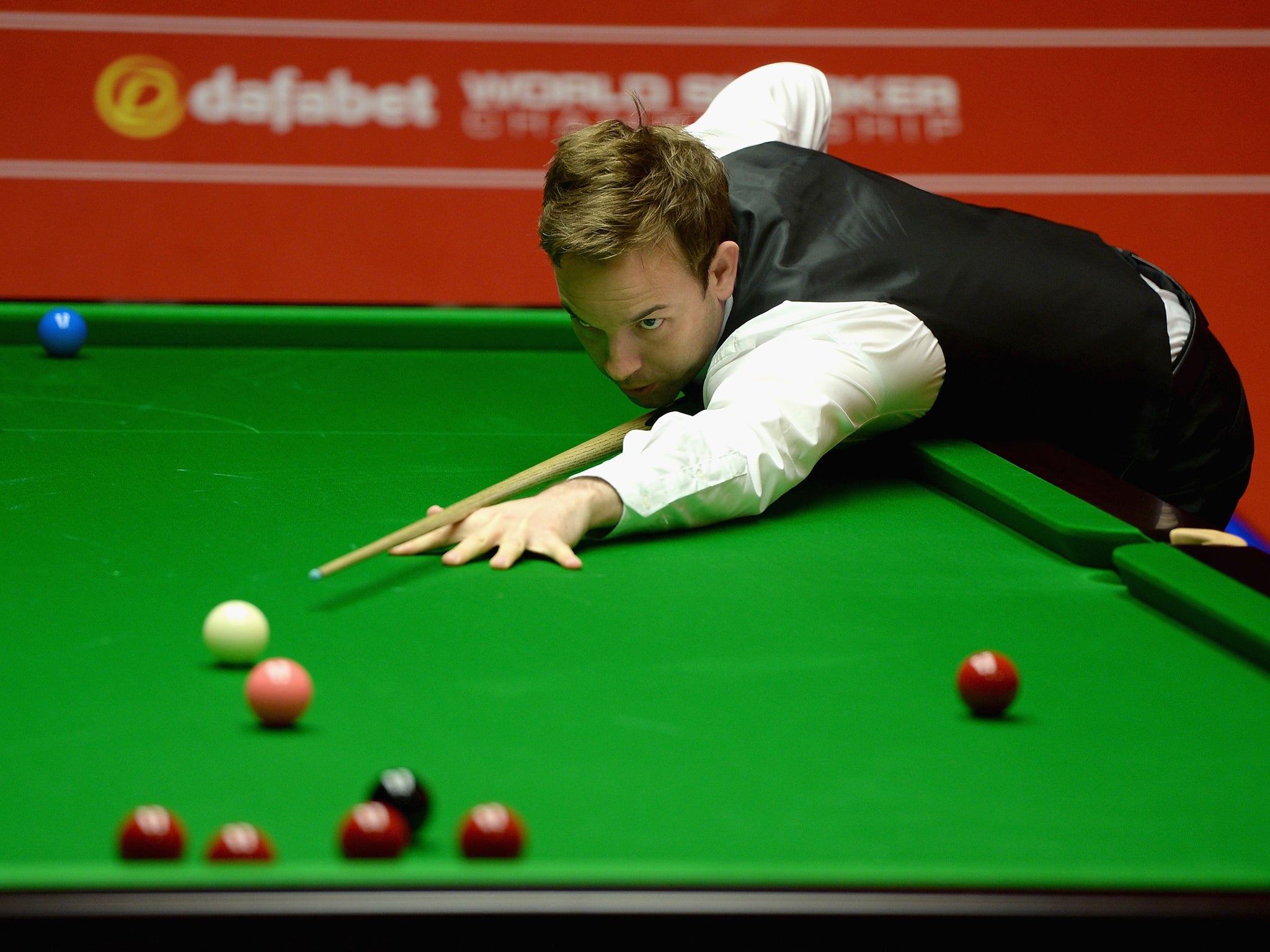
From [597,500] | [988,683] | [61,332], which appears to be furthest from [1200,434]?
[61,332]

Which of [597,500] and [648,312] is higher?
[648,312]

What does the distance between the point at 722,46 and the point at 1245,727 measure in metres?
3.77

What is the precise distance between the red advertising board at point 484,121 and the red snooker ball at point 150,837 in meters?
3.87

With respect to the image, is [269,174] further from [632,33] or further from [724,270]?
[724,270]

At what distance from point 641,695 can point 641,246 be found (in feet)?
3.08

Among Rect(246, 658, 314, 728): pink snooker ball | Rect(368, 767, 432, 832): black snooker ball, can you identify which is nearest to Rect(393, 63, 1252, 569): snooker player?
Rect(246, 658, 314, 728): pink snooker ball

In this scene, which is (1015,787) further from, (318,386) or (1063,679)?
(318,386)

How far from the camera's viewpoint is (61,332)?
304cm

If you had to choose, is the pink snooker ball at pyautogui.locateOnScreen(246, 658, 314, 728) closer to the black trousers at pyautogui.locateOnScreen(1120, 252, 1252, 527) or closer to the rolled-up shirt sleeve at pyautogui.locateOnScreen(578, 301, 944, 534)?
the rolled-up shirt sleeve at pyautogui.locateOnScreen(578, 301, 944, 534)

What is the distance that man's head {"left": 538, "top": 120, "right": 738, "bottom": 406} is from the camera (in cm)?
204

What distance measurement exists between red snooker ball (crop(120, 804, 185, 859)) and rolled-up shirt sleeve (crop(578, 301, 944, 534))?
99cm

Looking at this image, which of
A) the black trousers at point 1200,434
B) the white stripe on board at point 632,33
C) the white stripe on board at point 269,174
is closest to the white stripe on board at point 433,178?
the white stripe on board at point 269,174

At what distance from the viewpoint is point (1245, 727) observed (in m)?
1.25

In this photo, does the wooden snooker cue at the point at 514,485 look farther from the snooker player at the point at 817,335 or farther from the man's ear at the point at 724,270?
the man's ear at the point at 724,270
